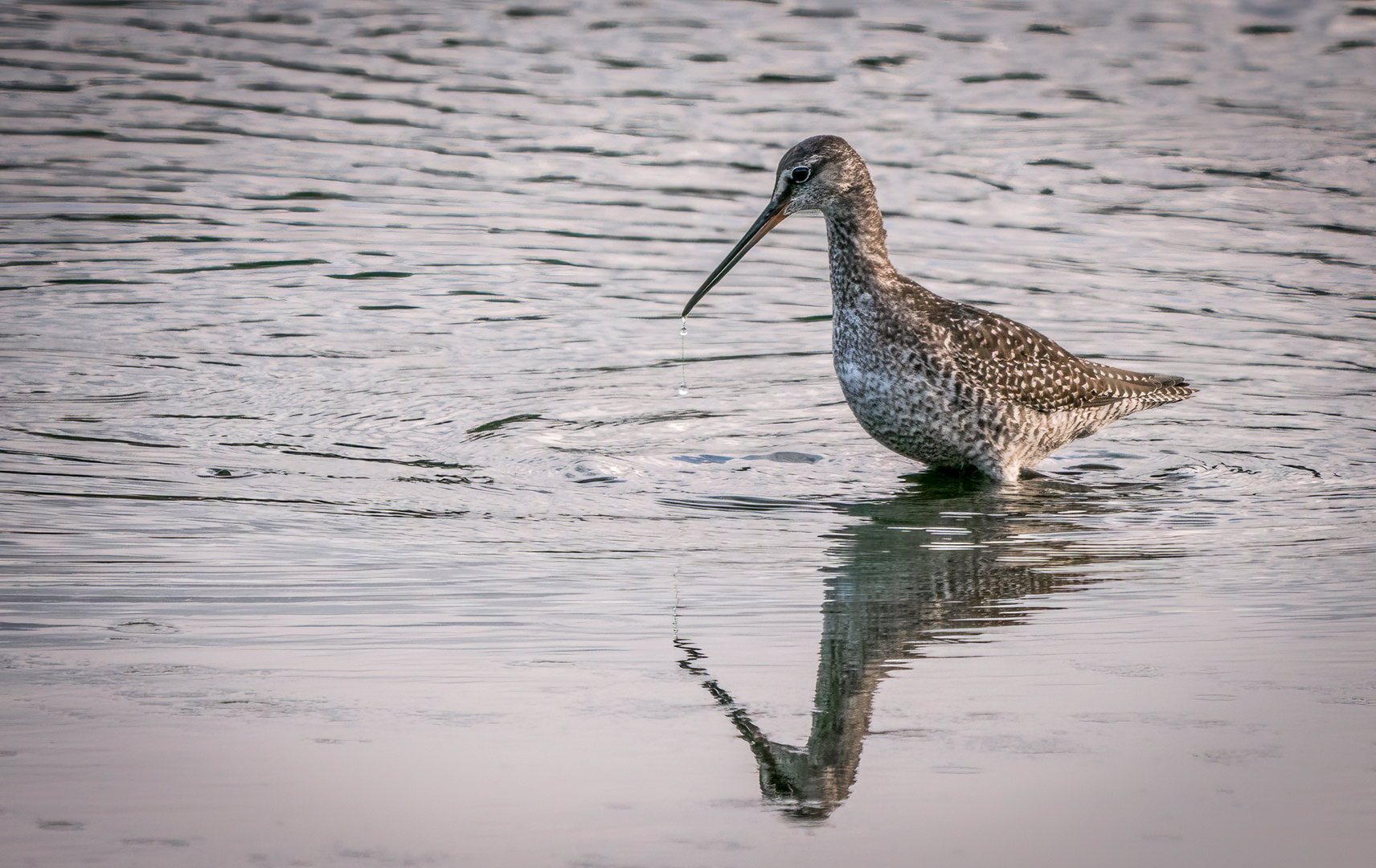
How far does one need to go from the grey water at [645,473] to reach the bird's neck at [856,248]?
3.05 ft

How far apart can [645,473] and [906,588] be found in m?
2.23

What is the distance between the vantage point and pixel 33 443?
8891 millimetres

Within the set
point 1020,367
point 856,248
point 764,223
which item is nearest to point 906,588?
→ point 1020,367

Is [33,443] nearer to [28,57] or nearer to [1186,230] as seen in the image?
[1186,230]

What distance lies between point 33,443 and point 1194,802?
6.24m

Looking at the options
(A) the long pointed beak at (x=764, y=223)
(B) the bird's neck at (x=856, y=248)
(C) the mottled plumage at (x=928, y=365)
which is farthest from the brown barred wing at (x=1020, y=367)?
(A) the long pointed beak at (x=764, y=223)

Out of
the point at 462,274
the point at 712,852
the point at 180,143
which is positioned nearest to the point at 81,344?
the point at 462,274

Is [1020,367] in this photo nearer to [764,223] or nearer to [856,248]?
[856,248]

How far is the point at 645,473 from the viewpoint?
891 centimetres

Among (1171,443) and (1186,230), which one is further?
(1186,230)

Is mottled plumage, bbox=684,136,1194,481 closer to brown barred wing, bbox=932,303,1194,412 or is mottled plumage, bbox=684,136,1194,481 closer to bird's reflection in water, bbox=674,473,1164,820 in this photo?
brown barred wing, bbox=932,303,1194,412

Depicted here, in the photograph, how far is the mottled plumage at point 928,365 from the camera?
9.02 meters

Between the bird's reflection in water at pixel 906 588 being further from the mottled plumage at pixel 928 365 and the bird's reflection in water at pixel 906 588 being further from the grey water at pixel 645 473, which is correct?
the mottled plumage at pixel 928 365

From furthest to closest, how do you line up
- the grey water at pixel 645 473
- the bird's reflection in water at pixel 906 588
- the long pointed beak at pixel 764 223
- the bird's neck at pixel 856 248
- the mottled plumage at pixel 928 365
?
the long pointed beak at pixel 764 223, the bird's neck at pixel 856 248, the mottled plumage at pixel 928 365, the bird's reflection in water at pixel 906 588, the grey water at pixel 645 473
